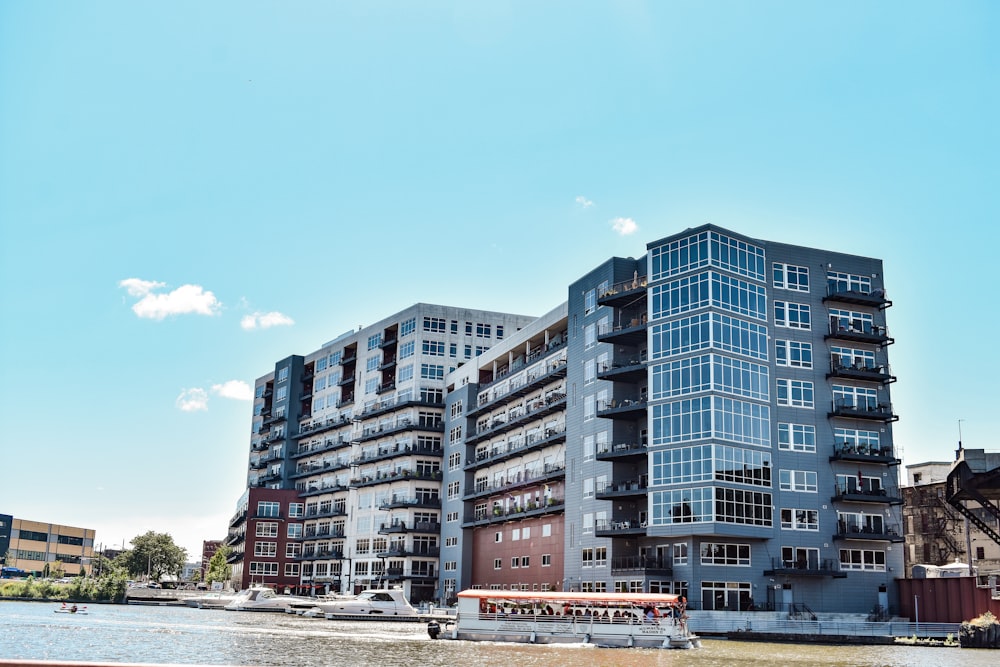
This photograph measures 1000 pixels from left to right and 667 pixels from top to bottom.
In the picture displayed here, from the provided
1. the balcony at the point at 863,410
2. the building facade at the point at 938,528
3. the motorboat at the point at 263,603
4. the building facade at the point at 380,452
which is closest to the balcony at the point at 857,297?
Result: the balcony at the point at 863,410

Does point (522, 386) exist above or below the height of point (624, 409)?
above

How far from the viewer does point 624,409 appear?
92375mm

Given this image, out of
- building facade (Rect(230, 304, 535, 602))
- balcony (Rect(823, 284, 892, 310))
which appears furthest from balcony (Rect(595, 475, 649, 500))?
building facade (Rect(230, 304, 535, 602))

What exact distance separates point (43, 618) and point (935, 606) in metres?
78.1

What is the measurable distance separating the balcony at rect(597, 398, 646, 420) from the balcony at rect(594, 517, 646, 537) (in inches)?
A: 377

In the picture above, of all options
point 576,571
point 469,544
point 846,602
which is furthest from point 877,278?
point 469,544

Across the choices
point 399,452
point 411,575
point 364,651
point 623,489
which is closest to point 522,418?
point 623,489

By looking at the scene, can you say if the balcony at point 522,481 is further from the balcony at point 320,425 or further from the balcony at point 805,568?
the balcony at point 320,425

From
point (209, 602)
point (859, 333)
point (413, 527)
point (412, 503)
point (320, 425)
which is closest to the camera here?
point (859, 333)

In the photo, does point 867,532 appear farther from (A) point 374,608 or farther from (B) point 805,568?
(A) point 374,608

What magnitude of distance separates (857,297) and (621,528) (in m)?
31.8

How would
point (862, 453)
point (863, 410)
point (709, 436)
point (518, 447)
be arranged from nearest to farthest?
point (709, 436) < point (862, 453) < point (863, 410) < point (518, 447)

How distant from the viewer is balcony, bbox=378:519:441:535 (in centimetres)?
13662

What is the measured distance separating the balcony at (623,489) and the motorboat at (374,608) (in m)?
26.6
